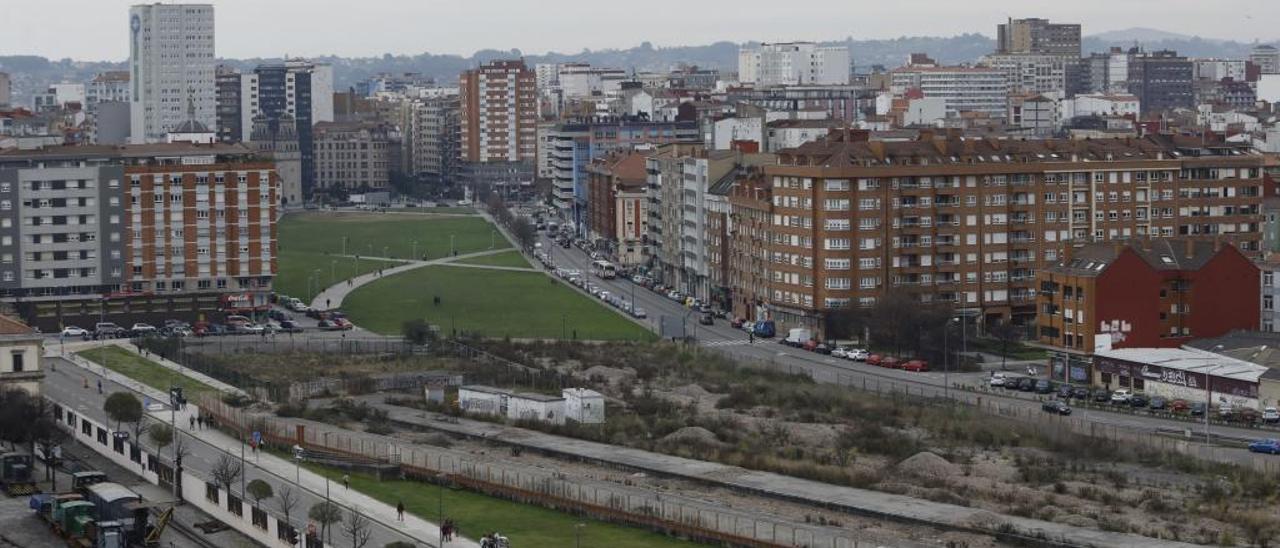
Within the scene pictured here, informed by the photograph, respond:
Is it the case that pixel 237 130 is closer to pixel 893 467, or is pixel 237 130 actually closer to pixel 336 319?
pixel 336 319

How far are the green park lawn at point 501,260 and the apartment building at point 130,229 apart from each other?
20.0 metres

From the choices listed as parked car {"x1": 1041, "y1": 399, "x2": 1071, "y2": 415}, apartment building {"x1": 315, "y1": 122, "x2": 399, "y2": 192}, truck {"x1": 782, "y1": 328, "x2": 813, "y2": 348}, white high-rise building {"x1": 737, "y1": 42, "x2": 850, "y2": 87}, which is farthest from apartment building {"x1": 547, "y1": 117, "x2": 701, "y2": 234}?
white high-rise building {"x1": 737, "y1": 42, "x2": 850, "y2": 87}

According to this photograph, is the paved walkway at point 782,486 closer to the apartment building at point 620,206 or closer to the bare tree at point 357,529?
the bare tree at point 357,529

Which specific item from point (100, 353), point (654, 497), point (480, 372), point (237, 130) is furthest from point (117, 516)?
point (237, 130)

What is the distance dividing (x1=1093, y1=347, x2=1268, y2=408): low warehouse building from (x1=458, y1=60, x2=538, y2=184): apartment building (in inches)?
3522

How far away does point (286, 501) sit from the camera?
109 ft

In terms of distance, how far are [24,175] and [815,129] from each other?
31.3 m

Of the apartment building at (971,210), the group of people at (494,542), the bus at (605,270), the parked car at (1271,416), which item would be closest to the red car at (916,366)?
the apartment building at (971,210)

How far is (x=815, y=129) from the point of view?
82562 mm

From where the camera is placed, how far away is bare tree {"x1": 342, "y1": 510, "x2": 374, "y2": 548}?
3100cm

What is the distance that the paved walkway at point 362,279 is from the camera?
220 ft

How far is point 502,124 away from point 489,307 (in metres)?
70.8

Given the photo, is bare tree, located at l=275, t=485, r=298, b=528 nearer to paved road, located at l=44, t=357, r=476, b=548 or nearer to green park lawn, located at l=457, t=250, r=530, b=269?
paved road, located at l=44, t=357, r=476, b=548

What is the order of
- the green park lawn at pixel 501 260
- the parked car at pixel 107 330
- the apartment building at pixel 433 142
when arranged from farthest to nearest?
the apartment building at pixel 433 142
the green park lawn at pixel 501 260
the parked car at pixel 107 330
